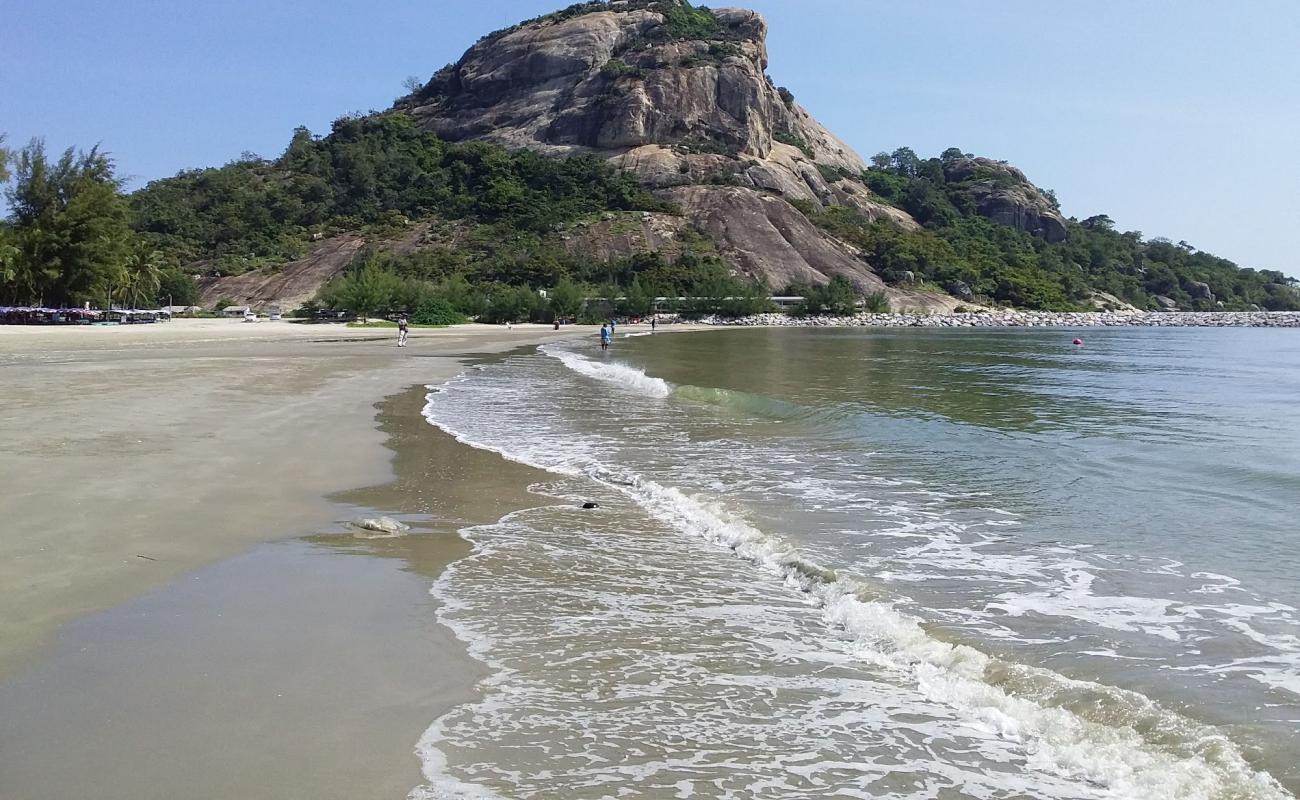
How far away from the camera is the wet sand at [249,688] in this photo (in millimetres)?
4844

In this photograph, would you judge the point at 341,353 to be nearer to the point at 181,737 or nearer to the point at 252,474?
the point at 252,474

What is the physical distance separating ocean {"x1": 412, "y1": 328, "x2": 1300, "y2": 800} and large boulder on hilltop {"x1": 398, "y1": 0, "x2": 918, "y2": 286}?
426ft

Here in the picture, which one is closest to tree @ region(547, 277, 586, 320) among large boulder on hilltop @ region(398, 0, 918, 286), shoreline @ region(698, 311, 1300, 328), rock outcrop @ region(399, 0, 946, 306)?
shoreline @ region(698, 311, 1300, 328)

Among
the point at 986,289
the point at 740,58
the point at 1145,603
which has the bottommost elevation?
the point at 1145,603

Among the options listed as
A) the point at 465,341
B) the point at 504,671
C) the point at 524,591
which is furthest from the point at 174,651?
the point at 465,341

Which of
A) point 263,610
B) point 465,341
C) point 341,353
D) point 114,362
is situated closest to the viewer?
point 263,610

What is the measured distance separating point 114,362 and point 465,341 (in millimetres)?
33229

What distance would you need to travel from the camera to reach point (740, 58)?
185875 mm

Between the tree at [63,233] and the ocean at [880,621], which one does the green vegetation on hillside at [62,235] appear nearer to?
the tree at [63,233]

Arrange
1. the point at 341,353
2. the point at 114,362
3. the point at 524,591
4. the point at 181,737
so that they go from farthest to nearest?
the point at 341,353, the point at 114,362, the point at 524,591, the point at 181,737

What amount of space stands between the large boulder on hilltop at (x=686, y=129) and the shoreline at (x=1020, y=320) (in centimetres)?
1404

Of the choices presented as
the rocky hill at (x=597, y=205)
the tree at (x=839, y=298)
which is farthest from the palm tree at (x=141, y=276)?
the tree at (x=839, y=298)

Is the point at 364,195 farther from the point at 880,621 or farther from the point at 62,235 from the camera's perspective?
the point at 880,621

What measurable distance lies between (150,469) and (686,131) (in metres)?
174
